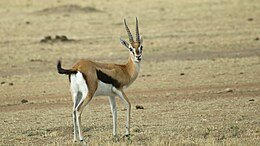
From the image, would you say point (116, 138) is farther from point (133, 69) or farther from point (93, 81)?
point (133, 69)

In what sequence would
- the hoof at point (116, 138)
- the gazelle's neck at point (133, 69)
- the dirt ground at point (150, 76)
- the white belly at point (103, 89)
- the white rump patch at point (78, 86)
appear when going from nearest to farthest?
1. the white rump patch at point (78, 86)
2. the white belly at point (103, 89)
3. the hoof at point (116, 138)
4. the gazelle's neck at point (133, 69)
5. the dirt ground at point (150, 76)

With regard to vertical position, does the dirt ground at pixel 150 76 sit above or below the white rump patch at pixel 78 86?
Result: below

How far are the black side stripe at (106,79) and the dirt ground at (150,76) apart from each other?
0.74 m

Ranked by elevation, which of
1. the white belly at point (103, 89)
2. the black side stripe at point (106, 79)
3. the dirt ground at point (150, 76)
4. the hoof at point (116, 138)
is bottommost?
the dirt ground at point (150, 76)

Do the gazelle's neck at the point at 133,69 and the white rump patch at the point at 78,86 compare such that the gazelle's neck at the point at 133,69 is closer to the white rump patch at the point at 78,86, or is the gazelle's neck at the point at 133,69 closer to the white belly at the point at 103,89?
the white belly at the point at 103,89

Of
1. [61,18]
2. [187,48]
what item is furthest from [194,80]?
[61,18]

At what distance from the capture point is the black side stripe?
966cm

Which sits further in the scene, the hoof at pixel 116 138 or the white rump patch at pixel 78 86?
the hoof at pixel 116 138

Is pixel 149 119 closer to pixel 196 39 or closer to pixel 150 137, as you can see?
pixel 150 137

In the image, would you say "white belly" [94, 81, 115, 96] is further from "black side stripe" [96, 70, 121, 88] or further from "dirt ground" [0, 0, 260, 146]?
"dirt ground" [0, 0, 260, 146]

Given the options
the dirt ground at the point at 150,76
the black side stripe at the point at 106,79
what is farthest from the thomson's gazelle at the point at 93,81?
the dirt ground at the point at 150,76

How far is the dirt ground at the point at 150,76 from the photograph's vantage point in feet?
34.4

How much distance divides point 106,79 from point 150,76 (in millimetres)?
7503

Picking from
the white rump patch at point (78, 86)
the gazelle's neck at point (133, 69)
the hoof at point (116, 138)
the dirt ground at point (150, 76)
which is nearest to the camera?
the white rump patch at point (78, 86)
